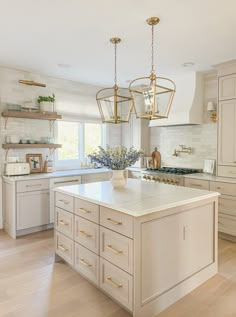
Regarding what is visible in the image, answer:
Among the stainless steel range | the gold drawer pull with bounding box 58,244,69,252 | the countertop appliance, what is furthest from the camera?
the stainless steel range

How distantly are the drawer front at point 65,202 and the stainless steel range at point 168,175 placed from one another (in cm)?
210

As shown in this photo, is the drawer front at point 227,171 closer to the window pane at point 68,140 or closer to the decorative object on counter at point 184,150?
the decorative object on counter at point 184,150

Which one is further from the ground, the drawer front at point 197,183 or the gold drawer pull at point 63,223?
the drawer front at point 197,183

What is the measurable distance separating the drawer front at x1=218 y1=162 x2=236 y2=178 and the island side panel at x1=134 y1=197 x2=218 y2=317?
1.43m

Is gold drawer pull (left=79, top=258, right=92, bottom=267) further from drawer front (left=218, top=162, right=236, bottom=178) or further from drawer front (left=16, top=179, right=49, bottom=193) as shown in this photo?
drawer front (left=218, top=162, right=236, bottom=178)

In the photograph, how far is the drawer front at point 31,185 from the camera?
368 cm

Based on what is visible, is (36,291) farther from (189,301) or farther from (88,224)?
(189,301)

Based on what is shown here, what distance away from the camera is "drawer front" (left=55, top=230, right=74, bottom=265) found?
2639mm

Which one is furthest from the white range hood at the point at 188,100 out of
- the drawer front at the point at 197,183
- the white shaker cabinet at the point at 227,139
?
the drawer front at the point at 197,183

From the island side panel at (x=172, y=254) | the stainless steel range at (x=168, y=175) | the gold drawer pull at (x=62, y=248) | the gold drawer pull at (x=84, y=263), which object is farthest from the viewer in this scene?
the stainless steel range at (x=168, y=175)

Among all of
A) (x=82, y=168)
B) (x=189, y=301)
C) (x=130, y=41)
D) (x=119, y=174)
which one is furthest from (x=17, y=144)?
(x=189, y=301)

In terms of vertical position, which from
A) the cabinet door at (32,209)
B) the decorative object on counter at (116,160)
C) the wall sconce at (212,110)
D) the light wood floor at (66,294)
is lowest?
the light wood floor at (66,294)

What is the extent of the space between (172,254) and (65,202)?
1232mm

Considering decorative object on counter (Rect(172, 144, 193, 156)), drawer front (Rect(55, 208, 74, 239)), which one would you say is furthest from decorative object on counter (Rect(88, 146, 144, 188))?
decorative object on counter (Rect(172, 144, 193, 156))
